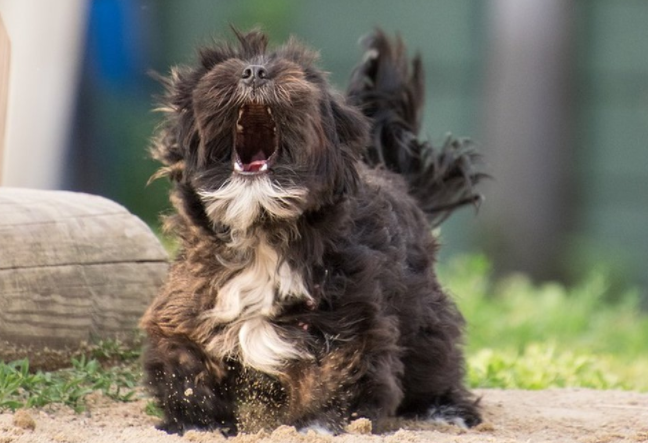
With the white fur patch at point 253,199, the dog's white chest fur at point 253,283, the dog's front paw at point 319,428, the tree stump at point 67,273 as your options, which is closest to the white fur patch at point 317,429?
the dog's front paw at point 319,428

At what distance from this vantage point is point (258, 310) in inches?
175

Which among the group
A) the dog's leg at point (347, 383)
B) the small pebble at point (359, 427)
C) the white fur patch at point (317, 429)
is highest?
the dog's leg at point (347, 383)

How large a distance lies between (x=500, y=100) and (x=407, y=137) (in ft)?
20.5

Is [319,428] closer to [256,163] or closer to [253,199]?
[253,199]

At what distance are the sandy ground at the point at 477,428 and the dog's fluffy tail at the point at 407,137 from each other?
3.39 feet

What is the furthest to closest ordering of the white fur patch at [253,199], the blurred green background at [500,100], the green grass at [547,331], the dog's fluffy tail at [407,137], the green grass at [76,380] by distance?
the blurred green background at [500,100] → the green grass at [547,331] → the dog's fluffy tail at [407,137] → the green grass at [76,380] → the white fur patch at [253,199]

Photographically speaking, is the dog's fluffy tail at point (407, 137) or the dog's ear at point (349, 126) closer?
the dog's ear at point (349, 126)

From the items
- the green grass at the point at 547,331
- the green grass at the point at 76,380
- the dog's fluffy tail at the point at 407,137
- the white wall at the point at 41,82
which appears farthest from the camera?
the white wall at the point at 41,82

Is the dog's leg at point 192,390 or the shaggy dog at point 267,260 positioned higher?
the shaggy dog at point 267,260

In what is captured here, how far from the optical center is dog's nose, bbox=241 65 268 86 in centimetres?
429

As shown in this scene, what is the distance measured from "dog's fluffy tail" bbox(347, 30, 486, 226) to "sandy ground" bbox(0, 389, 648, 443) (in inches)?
40.6

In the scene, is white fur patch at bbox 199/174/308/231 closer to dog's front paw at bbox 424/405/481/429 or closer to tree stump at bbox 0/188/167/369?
tree stump at bbox 0/188/167/369

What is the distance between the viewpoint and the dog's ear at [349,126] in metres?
4.65

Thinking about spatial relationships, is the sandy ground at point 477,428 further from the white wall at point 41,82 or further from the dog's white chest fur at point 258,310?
the white wall at point 41,82
